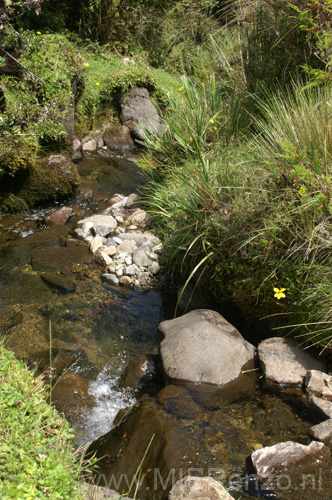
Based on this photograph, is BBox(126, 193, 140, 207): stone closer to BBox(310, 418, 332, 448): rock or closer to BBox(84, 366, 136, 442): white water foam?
BBox(84, 366, 136, 442): white water foam

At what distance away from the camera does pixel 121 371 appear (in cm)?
374

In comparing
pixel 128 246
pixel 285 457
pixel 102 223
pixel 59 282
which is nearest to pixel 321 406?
pixel 285 457

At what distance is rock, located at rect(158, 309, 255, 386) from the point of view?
11.1ft

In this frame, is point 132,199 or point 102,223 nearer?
point 102,223

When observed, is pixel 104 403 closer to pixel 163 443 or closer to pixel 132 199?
pixel 163 443

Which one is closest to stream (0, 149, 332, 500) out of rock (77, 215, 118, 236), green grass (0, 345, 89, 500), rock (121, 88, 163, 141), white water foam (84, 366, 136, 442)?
white water foam (84, 366, 136, 442)

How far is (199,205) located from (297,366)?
177 centimetres

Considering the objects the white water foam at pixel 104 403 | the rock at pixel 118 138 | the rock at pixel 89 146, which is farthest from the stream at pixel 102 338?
the rock at pixel 118 138

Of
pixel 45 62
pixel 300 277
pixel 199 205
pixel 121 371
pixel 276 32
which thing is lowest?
pixel 121 371

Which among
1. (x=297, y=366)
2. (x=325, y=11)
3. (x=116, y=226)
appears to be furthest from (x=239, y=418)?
(x=325, y=11)

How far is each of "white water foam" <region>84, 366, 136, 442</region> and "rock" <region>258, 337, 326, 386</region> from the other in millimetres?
1107

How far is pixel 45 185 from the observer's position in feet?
21.2

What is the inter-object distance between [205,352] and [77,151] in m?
5.66

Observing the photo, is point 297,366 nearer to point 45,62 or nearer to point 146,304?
point 146,304
